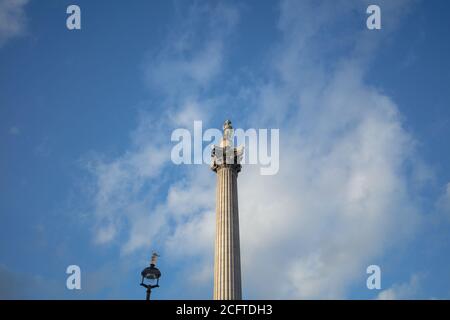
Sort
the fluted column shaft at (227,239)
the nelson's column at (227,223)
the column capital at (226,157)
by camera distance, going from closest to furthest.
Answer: the fluted column shaft at (227,239) → the nelson's column at (227,223) → the column capital at (226,157)

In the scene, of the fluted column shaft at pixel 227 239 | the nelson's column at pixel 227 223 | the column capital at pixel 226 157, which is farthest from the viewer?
the column capital at pixel 226 157

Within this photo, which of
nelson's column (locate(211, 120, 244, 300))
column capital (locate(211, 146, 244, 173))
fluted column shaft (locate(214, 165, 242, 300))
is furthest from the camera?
column capital (locate(211, 146, 244, 173))

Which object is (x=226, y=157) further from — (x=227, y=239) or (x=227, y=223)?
(x=227, y=239)

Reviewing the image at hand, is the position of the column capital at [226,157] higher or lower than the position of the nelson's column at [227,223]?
higher

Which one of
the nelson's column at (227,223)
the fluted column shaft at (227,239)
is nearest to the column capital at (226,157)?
the nelson's column at (227,223)

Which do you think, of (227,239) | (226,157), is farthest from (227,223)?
(226,157)

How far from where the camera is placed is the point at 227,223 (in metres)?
45.6

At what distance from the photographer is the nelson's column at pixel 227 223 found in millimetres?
42188

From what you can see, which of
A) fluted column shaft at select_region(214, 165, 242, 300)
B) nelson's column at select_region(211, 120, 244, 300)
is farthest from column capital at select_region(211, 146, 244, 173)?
fluted column shaft at select_region(214, 165, 242, 300)

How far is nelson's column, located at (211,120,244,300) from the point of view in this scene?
42.2 metres

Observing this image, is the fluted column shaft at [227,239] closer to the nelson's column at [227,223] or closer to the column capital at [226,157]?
the nelson's column at [227,223]

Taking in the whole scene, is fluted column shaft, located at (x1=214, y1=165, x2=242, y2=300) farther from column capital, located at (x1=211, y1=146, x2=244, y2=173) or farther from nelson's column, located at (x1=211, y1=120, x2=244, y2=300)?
column capital, located at (x1=211, y1=146, x2=244, y2=173)
